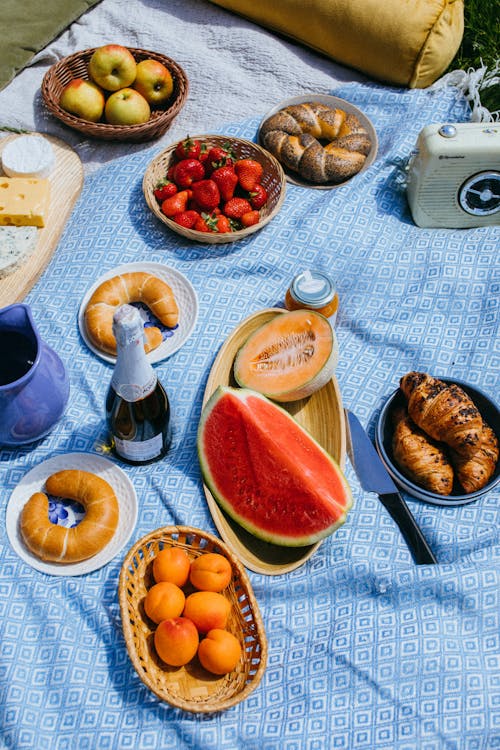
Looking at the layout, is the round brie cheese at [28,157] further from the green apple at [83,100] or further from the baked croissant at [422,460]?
the baked croissant at [422,460]

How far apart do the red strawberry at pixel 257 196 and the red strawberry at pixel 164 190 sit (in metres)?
0.21

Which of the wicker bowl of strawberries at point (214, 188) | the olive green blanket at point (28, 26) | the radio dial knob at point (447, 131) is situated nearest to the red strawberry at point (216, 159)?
the wicker bowl of strawberries at point (214, 188)

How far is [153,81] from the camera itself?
2.08 m

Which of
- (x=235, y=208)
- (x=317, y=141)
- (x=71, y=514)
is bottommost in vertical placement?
(x=71, y=514)

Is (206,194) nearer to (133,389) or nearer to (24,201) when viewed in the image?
(24,201)

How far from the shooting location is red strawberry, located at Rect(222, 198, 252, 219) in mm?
1776

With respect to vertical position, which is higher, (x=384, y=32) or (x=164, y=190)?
(x=384, y=32)

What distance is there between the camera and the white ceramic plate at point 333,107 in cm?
198

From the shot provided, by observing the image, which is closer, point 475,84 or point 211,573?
point 211,573

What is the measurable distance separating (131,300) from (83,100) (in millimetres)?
810

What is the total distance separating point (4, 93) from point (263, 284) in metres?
1.16

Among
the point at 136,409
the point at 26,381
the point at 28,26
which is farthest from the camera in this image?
the point at 28,26

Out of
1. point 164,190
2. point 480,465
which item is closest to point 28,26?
point 164,190

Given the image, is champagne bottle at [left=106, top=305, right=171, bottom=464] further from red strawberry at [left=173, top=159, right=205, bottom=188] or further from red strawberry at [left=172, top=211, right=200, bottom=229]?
red strawberry at [left=173, top=159, right=205, bottom=188]
